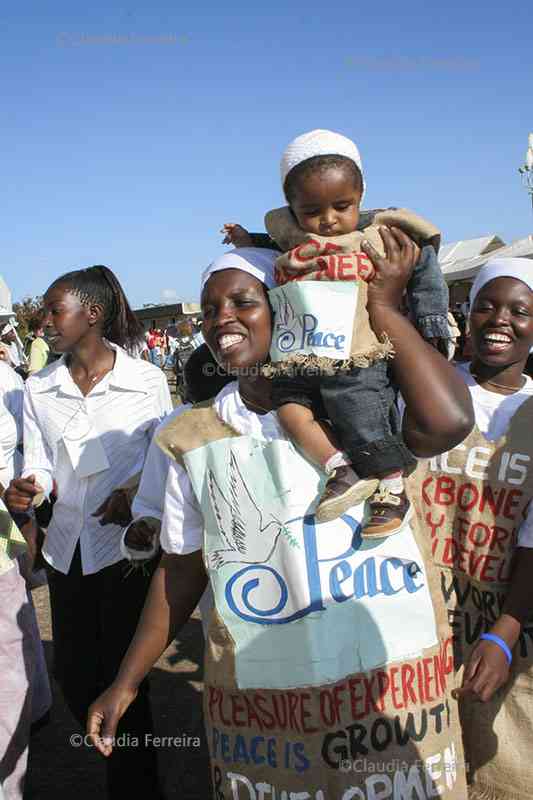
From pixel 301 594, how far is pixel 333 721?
0.31 m

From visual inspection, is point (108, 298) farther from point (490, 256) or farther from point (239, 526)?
point (490, 256)

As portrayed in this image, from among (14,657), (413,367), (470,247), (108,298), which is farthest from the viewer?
(470,247)

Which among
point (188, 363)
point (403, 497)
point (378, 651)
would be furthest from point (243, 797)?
point (188, 363)

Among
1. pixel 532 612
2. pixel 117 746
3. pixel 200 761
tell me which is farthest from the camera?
pixel 200 761

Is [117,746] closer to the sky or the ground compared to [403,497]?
closer to the ground

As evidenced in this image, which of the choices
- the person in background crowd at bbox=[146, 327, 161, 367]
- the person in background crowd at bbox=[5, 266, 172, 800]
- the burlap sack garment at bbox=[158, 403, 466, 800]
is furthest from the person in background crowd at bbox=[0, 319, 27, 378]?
the person in background crowd at bbox=[146, 327, 161, 367]

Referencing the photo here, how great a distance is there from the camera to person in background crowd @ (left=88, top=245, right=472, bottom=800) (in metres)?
1.69

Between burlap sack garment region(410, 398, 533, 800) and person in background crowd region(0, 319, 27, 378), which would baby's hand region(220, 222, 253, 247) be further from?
person in background crowd region(0, 319, 27, 378)

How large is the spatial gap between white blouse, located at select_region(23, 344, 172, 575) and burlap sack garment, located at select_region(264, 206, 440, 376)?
57.2 inches

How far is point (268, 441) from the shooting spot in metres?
1.79

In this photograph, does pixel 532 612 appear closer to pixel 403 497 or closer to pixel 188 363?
pixel 403 497

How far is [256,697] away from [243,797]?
9.9 inches

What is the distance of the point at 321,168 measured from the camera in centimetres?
189

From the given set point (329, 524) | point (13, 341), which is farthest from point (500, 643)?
point (13, 341)
